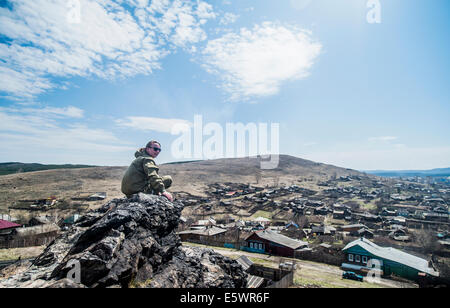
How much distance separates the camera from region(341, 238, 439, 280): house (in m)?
25.0

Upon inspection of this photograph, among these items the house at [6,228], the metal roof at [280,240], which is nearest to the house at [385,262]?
the metal roof at [280,240]

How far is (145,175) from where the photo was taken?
757 centimetres

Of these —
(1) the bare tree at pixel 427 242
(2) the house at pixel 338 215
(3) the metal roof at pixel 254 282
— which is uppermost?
(3) the metal roof at pixel 254 282

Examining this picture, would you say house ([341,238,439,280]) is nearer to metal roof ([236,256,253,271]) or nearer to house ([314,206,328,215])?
metal roof ([236,256,253,271])

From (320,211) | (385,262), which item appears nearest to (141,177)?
(385,262)

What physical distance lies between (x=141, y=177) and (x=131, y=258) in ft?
11.1

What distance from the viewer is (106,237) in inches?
180

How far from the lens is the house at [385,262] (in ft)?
82.1

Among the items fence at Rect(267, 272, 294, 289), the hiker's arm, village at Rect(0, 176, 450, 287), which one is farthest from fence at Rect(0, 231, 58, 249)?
the hiker's arm

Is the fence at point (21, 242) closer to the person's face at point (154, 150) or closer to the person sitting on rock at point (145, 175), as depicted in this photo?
the person sitting on rock at point (145, 175)

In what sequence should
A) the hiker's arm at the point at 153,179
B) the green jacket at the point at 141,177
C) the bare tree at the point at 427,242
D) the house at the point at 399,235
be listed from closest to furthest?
the hiker's arm at the point at 153,179 → the green jacket at the point at 141,177 → the bare tree at the point at 427,242 → the house at the point at 399,235

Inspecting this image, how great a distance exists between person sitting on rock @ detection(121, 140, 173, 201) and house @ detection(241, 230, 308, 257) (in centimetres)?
2863

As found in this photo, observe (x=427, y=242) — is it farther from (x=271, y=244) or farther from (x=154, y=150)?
(x=154, y=150)
